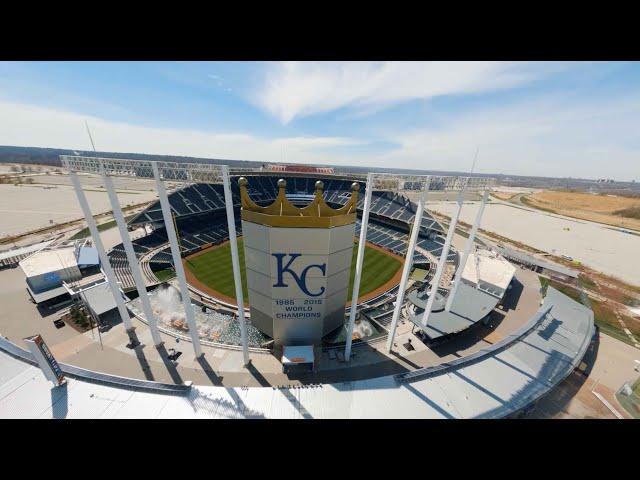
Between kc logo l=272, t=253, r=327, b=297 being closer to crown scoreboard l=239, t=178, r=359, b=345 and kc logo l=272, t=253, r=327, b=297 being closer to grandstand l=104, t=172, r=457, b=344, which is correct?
crown scoreboard l=239, t=178, r=359, b=345

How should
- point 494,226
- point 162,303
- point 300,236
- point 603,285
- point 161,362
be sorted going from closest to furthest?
1. point 300,236
2. point 161,362
3. point 162,303
4. point 603,285
5. point 494,226

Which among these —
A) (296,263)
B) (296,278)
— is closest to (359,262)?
(296,263)

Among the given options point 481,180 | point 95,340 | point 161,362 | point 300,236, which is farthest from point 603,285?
point 95,340

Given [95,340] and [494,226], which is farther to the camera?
[494,226]

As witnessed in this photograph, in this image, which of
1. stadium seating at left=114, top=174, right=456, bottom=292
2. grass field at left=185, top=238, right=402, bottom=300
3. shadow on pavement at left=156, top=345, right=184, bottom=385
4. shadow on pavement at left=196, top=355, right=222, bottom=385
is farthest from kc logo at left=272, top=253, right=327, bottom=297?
stadium seating at left=114, top=174, right=456, bottom=292

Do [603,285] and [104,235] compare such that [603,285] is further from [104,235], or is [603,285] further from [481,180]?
[104,235]

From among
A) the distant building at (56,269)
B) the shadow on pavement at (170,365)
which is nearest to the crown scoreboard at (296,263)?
the shadow on pavement at (170,365)
